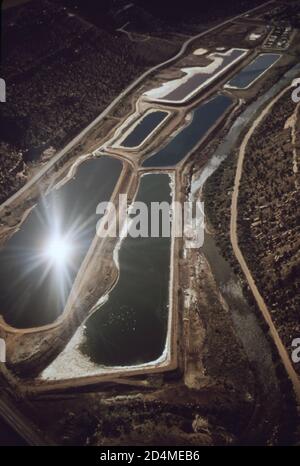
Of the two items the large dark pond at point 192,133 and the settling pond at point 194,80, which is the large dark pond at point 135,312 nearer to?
the large dark pond at point 192,133

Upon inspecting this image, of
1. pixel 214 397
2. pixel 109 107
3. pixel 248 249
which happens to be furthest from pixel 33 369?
pixel 109 107

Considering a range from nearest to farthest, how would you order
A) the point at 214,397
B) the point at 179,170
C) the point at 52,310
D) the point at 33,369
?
the point at 214,397
the point at 33,369
the point at 52,310
the point at 179,170

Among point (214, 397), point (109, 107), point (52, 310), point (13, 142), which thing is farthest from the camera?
point (109, 107)

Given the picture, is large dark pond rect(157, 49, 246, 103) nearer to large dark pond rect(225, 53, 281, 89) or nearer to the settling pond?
the settling pond

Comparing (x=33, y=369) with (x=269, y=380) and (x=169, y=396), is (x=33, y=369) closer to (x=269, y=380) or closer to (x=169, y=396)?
(x=169, y=396)

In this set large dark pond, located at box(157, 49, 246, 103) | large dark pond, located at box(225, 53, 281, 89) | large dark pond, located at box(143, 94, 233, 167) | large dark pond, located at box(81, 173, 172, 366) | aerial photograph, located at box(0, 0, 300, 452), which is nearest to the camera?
aerial photograph, located at box(0, 0, 300, 452)

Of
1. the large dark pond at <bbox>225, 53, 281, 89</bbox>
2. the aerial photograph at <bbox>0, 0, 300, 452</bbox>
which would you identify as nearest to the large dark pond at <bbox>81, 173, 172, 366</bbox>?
the aerial photograph at <bbox>0, 0, 300, 452</bbox>
